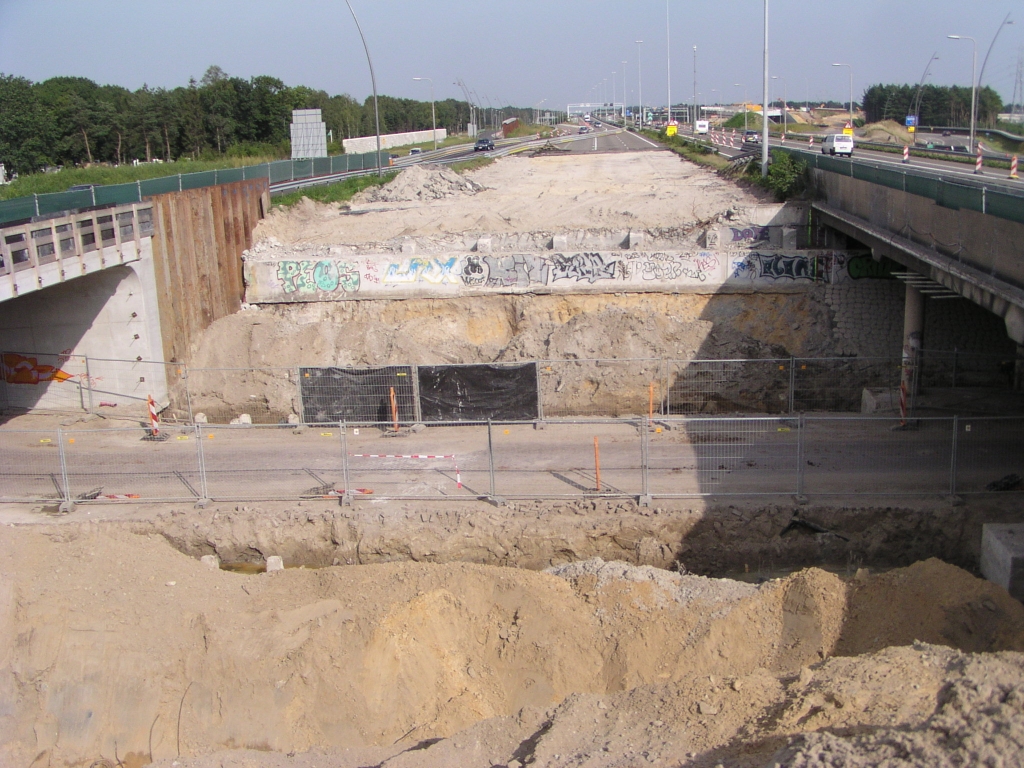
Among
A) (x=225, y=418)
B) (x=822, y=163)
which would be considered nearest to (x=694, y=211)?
(x=822, y=163)

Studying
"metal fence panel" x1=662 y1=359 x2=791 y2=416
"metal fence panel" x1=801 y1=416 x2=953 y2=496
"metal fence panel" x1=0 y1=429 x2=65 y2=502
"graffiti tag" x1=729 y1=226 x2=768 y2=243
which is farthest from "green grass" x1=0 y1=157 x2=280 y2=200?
"metal fence panel" x1=801 y1=416 x2=953 y2=496

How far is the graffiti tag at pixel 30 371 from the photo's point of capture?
22.0m

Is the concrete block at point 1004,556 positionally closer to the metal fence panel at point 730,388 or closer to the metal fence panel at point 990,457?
the metal fence panel at point 990,457

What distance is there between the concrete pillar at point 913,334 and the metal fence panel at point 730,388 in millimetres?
2828

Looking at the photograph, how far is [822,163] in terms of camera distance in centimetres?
2617

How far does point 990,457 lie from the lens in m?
16.3

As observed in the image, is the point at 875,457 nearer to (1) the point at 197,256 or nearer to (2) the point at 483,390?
(2) the point at 483,390

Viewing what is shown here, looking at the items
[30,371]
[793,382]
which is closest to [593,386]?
[793,382]

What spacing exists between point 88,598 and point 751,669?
921 centimetres

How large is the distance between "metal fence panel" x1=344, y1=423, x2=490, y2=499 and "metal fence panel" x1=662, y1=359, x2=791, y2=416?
18.0 feet

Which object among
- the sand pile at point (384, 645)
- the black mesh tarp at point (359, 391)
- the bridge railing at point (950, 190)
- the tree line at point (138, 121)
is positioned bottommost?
the sand pile at point (384, 645)

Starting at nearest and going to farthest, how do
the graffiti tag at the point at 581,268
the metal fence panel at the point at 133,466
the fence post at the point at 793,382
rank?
the metal fence panel at the point at 133,466 → the fence post at the point at 793,382 → the graffiti tag at the point at 581,268

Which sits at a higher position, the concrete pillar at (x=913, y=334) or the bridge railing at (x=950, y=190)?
the bridge railing at (x=950, y=190)

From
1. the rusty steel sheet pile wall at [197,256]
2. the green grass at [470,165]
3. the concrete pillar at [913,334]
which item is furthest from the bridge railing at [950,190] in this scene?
the green grass at [470,165]
